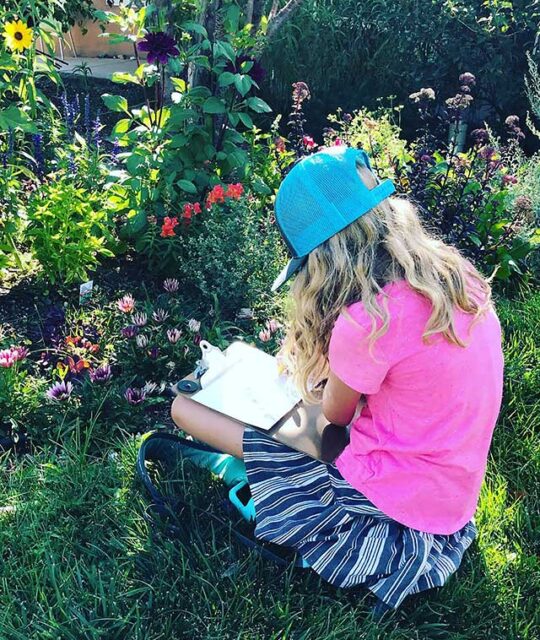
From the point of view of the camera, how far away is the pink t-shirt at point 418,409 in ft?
5.28

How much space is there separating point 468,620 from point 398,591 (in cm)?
25

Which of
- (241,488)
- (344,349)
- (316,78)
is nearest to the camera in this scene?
(344,349)

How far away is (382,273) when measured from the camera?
5.37 ft

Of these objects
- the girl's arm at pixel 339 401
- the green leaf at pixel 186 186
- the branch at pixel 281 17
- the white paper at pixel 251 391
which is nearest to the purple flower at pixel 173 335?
the white paper at pixel 251 391

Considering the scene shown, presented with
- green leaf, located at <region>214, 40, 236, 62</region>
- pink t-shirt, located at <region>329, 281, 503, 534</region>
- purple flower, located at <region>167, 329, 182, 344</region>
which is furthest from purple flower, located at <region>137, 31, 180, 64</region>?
pink t-shirt, located at <region>329, 281, 503, 534</region>

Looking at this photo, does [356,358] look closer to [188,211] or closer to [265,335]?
[265,335]

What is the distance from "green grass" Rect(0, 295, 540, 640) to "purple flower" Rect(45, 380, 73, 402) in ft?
0.60

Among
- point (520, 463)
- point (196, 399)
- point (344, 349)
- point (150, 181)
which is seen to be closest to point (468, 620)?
point (520, 463)

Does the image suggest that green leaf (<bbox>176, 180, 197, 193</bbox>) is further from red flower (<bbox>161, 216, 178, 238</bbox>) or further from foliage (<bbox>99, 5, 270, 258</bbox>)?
red flower (<bbox>161, 216, 178, 238</bbox>)

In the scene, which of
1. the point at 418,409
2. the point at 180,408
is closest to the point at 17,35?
the point at 180,408

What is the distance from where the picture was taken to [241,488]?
2096 mm

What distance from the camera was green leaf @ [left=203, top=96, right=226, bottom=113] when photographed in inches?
122

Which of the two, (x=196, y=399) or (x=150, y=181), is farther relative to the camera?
(x=150, y=181)

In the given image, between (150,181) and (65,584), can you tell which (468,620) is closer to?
(65,584)
